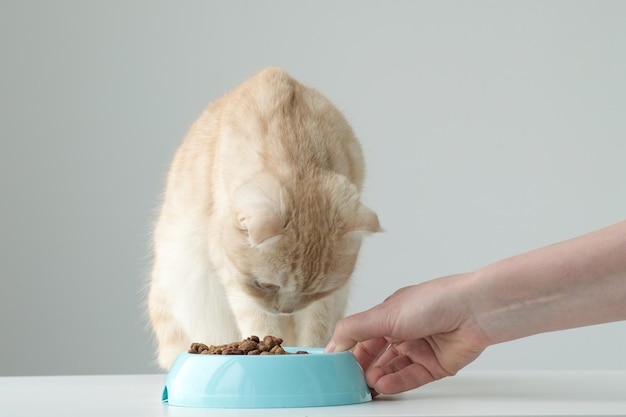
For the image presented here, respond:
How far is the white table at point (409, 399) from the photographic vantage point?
1.20m

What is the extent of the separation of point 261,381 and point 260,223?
23.0 inches

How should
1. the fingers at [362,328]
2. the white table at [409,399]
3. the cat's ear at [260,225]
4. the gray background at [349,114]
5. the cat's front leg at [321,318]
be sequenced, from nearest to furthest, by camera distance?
the white table at [409,399], the fingers at [362,328], the cat's ear at [260,225], the cat's front leg at [321,318], the gray background at [349,114]

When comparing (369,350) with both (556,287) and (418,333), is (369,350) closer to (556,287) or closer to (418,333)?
(418,333)

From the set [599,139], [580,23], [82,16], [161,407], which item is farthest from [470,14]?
[161,407]

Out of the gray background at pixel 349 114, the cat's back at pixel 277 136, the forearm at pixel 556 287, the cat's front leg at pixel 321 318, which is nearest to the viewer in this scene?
the forearm at pixel 556 287

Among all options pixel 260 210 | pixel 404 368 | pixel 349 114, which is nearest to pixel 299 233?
pixel 260 210

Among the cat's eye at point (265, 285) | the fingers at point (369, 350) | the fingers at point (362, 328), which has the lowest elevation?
the fingers at point (369, 350)

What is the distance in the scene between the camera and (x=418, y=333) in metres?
1.42

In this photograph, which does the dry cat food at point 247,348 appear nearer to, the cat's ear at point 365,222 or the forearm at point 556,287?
the forearm at point 556,287

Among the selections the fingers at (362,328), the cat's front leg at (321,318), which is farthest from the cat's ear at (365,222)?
the fingers at (362,328)

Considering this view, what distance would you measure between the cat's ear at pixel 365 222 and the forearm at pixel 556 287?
0.48 meters

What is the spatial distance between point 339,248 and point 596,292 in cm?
70

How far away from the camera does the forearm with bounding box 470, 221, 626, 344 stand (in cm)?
130

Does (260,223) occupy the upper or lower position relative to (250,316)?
upper
